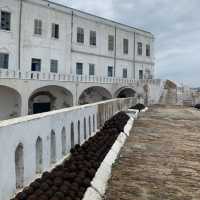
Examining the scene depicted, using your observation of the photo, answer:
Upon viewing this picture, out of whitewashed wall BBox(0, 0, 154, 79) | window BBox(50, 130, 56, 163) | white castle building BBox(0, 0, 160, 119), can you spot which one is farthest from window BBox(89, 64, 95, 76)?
window BBox(50, 130, 56, 163)

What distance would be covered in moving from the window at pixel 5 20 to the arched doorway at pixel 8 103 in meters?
4.92

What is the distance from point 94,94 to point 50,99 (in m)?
6.17

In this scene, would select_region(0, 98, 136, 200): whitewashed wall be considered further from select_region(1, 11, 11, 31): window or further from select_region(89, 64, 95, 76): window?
select_region(89, 64, 95, 76): window

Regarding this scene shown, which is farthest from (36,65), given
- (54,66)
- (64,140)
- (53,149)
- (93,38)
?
(53,149)

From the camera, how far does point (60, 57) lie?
2748 cm

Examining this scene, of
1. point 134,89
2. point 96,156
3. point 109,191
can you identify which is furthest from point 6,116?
point 109,191

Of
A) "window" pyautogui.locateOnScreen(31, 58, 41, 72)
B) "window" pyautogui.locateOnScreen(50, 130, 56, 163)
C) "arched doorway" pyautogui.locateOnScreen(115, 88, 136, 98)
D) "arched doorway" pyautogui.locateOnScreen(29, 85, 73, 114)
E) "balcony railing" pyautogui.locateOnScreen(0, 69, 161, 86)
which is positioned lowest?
"window" pyautogui.locateOnScreen(50, 130, 56, 163)

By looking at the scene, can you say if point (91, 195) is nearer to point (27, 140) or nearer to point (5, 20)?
point (27, 140)

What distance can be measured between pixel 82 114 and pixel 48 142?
2.91 meters

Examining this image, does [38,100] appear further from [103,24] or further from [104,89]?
[103,24]

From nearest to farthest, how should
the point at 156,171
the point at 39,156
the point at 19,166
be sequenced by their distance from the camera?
1. the point at 19,166
2. the point at 39,156
3. the point at 156,171

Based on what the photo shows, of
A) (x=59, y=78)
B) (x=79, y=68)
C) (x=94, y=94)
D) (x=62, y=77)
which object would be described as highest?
(x=79, y=68)

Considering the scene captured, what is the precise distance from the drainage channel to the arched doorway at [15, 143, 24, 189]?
202 millimetres

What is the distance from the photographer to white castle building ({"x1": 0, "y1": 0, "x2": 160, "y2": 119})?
74.7ft
